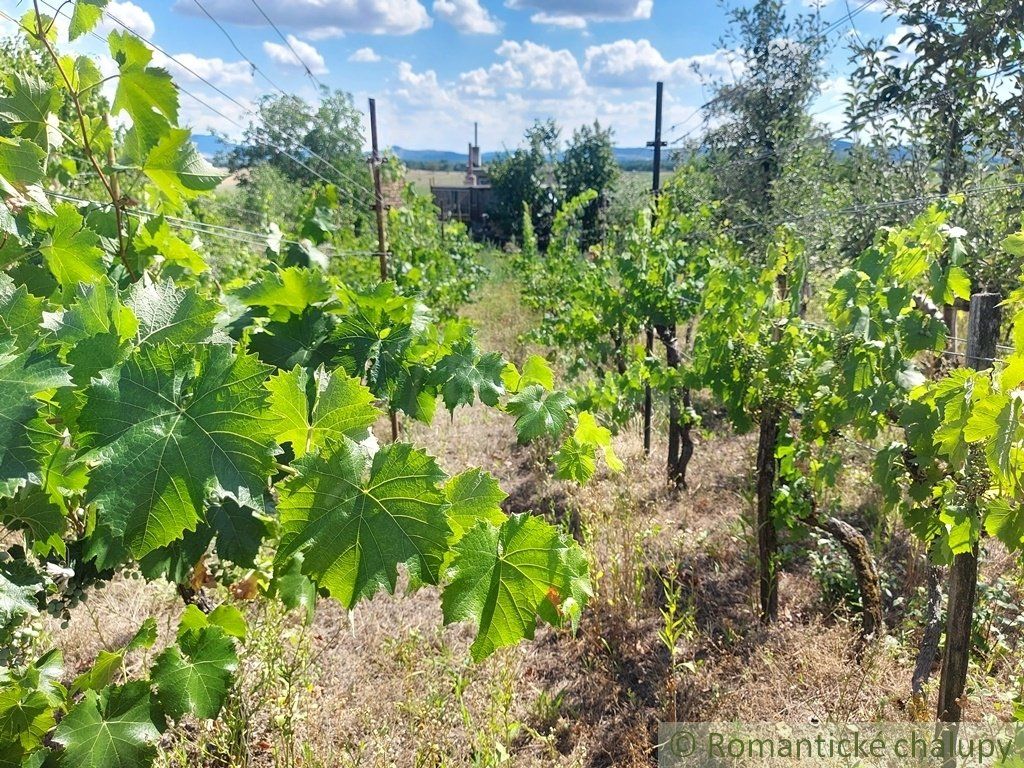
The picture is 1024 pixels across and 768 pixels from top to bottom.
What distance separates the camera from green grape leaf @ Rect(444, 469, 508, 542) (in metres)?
1.02

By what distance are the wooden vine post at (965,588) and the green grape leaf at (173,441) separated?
2259 millimetres

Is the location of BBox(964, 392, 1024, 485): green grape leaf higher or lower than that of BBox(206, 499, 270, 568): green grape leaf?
higher

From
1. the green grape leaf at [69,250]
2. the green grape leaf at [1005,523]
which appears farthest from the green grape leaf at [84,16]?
the green grape leaf at [1005,523]

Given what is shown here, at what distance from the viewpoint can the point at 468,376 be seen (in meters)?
1.51

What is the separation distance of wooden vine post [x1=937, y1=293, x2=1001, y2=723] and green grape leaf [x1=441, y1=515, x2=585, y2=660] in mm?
1832

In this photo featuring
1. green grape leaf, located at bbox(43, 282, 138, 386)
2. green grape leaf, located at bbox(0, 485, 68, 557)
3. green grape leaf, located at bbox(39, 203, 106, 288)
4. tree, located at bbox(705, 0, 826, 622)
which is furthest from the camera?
tree, located at bbox(705, 0, 826, 622)

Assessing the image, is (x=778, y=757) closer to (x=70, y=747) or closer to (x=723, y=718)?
(x=723, y=718)

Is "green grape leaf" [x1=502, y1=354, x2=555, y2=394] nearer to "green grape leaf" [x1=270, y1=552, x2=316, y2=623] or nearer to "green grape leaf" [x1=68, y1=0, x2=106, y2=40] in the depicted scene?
"green grape leaf" [x1=270, y1=552, x2=316, y2=623]

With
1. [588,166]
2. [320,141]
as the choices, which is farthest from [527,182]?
[320,141]

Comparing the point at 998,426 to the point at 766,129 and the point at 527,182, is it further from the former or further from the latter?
the point at 527,182

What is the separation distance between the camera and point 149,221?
5.74 ft

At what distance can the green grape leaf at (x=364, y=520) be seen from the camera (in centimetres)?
86

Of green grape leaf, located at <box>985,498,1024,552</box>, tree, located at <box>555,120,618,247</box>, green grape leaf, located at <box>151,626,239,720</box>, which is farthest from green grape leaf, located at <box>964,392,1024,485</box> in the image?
tree, located at <box>555,120,618,247</box>

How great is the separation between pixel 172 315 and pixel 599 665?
102 inches
